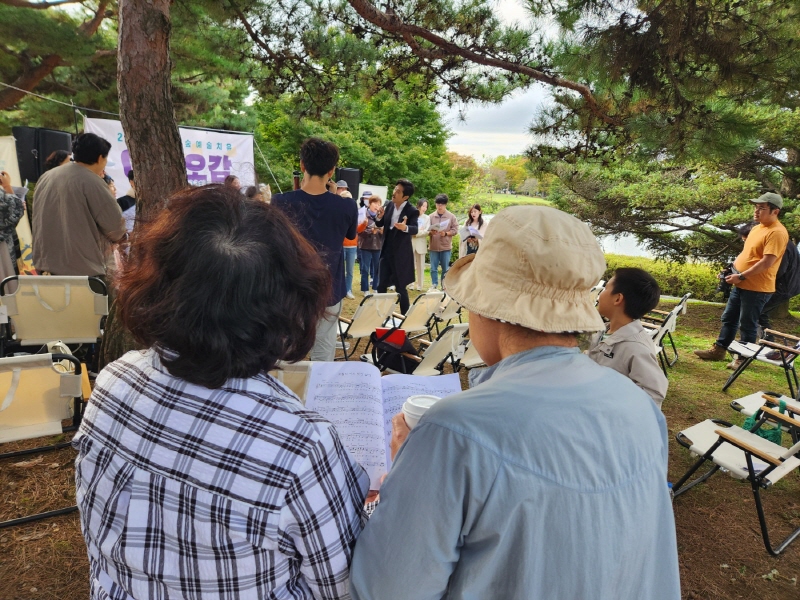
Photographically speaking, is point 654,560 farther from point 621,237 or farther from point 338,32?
point 621,237

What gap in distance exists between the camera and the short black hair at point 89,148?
368 centimetres

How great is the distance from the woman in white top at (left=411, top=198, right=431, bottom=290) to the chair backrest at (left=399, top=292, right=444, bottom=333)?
4427mm

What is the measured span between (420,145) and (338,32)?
19592 millimetres

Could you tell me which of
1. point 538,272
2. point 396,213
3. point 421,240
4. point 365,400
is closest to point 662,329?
point 396,213

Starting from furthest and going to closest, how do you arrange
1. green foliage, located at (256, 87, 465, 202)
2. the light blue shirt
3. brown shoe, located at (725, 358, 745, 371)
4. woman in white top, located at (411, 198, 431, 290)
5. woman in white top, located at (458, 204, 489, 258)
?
green foliage, located at (256, 87, 465, 202), woman in white top, located at (411, 198, 431, 290), woman in white top, located at (458, 204, 489, 258), brown shoe, located at (725, 358, 745, 371), the light blue shirt

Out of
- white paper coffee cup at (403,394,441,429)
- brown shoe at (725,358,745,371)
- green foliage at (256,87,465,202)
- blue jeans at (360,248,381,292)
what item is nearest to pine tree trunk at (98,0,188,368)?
white paper coffee cup at (403,394,441,429)

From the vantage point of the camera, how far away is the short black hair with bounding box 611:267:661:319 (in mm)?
2459

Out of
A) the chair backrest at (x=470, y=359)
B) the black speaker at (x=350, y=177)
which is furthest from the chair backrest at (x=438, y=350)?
the black speaker at (x=350, y=177)

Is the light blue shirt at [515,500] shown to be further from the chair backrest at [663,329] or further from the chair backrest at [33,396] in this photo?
the chair backrest at [663,329]

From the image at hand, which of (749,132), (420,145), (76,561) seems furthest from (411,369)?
(420,145)

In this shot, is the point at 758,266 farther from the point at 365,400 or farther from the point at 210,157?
the point at 210,157

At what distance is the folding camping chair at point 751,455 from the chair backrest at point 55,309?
4117 mm

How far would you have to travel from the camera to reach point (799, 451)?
254cm

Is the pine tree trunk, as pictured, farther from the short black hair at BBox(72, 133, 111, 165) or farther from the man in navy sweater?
the short black hair at BBox(72, 133, 111, 165)
